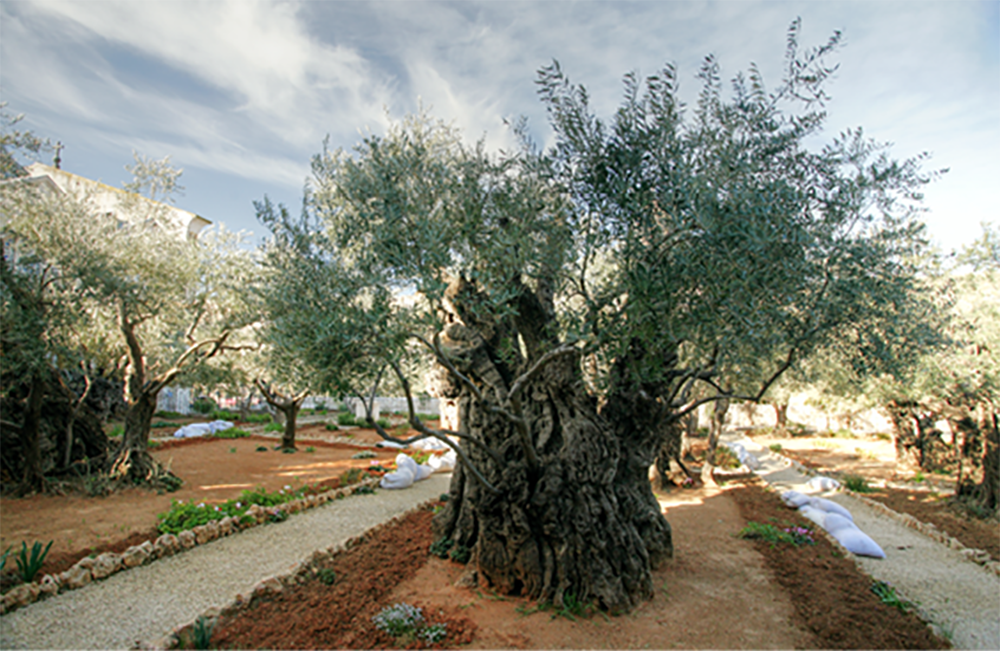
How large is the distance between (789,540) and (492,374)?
6.12m

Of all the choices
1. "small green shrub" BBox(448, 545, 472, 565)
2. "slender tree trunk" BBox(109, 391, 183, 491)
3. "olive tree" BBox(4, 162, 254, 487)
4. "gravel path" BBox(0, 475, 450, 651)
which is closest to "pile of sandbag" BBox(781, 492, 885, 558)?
"small green shrub" BBox(448, 545, 472, 565)

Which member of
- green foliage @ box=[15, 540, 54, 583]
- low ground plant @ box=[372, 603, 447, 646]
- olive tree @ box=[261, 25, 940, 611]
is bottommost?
low ground plant @ box=[372, 603, 447, 646]

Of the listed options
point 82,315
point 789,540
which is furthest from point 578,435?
point 82,315

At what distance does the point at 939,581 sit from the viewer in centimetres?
709

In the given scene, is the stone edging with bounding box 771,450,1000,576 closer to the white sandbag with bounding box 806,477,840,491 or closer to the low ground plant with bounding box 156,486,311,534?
the white sandbag with bounding box 806,477,840,491

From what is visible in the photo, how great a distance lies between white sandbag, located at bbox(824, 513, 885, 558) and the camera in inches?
325

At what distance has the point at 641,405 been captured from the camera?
7.83 meters

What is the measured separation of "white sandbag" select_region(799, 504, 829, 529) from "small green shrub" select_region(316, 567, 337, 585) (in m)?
9.04

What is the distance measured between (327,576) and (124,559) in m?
2.76

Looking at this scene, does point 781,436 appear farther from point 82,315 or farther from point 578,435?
point 82,315

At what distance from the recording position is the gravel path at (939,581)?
18.2 feet

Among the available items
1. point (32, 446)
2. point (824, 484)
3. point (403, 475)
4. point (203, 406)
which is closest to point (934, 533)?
point (824, 484)

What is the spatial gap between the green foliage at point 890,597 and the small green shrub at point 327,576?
6940 millimetres

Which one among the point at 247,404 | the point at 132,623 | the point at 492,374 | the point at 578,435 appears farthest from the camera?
the point at 247,404
